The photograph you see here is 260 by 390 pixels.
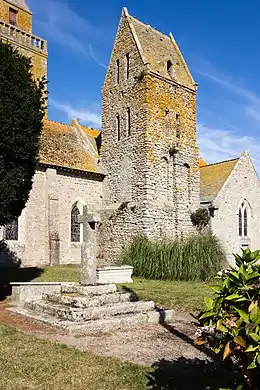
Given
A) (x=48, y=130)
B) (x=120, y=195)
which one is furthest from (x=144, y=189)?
(x=48, y=130)

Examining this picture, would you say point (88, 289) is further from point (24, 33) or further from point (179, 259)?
point (24, 33)

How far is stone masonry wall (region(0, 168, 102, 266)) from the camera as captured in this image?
2198 centimetres

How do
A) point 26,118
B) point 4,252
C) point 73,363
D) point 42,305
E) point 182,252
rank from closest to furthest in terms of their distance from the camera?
point 73,363 < point 42,305 < point 26,118 < point 182,252 < point 4,252

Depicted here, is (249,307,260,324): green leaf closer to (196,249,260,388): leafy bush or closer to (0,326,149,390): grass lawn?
(196,249,260,388): leafy bush

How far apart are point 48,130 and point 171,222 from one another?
9.70m

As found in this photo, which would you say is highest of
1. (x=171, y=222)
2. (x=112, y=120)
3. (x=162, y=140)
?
(x=112, y=120)

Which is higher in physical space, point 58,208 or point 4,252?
point 58,208

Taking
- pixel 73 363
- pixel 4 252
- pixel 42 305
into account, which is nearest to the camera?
pixel 73 363

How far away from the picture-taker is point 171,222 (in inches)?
920

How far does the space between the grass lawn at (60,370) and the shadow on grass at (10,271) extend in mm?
6827

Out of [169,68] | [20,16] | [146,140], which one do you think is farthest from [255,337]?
[20,16]

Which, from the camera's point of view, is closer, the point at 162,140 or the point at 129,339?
the point at 129,339

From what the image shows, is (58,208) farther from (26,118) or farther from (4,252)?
(26,118)

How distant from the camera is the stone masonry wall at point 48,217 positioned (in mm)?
21984
